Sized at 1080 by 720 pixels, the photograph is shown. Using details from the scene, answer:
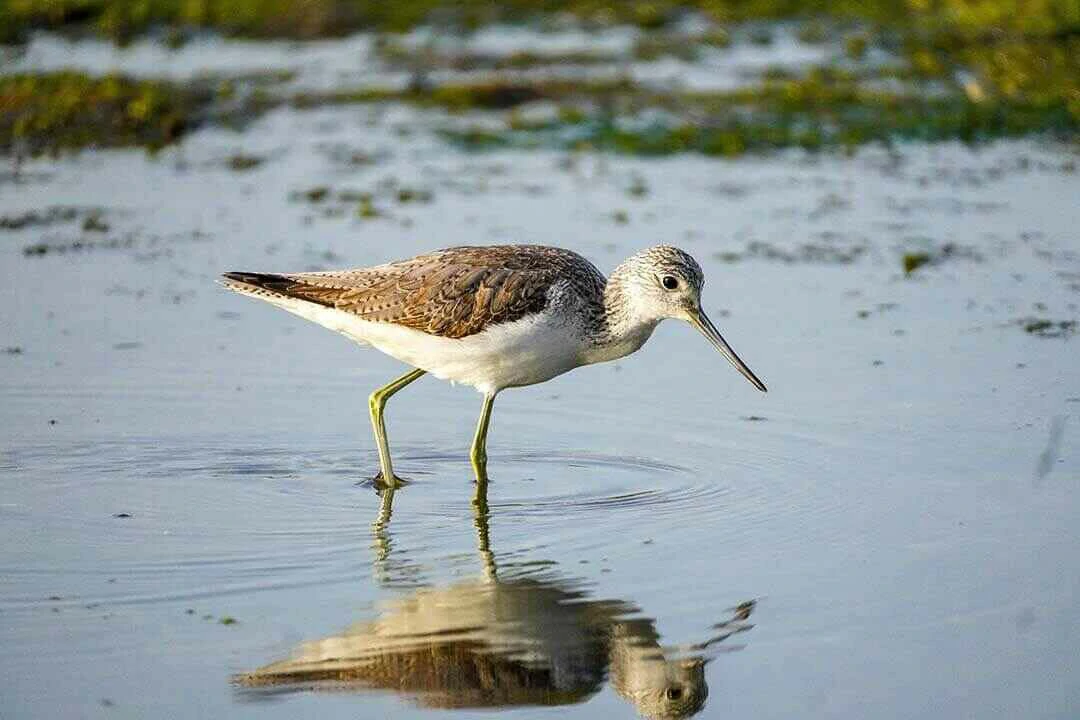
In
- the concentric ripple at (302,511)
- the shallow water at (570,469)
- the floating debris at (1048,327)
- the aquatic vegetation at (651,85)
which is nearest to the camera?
the shallow water at (570,469)

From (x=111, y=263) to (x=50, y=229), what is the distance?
101cm

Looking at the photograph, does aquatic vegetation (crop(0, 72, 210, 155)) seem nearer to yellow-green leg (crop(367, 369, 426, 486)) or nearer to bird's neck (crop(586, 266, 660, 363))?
yellow-green leg (crop(367, 369, 426, 486))

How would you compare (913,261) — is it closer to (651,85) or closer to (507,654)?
(651,85)

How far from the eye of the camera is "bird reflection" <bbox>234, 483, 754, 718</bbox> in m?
6.12

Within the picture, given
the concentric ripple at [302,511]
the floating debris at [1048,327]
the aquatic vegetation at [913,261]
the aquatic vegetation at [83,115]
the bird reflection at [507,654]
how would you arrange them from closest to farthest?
the bird reflection at [507,654] < the concentric ripple at [302,511] < the floating debris at [1048,327] < the aquatic vegetation at [913,261] < the aquatic vegetation at [83,115]

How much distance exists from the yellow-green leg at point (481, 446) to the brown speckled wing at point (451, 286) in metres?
0.50

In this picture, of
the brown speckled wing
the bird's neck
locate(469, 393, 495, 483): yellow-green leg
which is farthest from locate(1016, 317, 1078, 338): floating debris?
locate(469, 393, 495, 483): yellow-green leg

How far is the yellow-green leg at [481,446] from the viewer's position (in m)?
8.73

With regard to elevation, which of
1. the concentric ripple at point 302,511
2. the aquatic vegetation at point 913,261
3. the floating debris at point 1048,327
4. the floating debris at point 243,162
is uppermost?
the floating debris at point 243,162

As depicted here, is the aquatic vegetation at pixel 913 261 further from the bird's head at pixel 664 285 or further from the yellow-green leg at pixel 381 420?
the yellow-green leg at pixel 381 420

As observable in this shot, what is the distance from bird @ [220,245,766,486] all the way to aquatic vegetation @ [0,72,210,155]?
25.3ft

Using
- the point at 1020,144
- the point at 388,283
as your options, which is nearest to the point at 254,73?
the point at 1020,144

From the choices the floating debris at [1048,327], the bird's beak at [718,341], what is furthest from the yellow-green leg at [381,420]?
the floating debris at [1048,327]

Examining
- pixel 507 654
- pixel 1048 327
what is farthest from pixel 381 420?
pixel 1048 327
